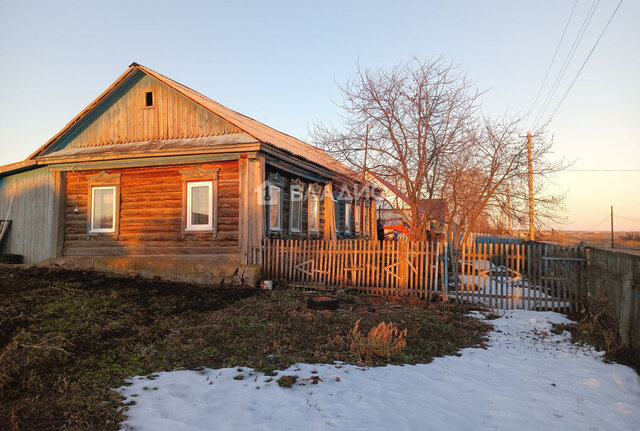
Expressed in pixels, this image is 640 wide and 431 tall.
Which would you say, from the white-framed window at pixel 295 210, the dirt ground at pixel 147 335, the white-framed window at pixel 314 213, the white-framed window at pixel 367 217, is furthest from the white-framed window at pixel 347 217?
the dirt ground at pixel 147 335

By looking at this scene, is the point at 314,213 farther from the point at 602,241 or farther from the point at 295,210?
the point at 602,241

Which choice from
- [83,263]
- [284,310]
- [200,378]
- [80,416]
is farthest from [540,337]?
[83,263]

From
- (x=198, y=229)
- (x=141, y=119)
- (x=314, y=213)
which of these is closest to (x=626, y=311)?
(x=198, y=229)

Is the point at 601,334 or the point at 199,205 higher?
the point at 199,205

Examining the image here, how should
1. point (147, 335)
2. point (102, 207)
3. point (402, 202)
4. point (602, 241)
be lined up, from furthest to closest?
1. point (602, 241)
2. point (102, 207)
3. point (402, 202)
4. point (147, 335)

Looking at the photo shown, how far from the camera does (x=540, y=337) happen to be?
26.0 feet

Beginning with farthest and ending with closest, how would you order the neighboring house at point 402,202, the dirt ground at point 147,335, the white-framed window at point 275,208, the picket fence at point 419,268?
the white-framed window at point 275,208 → the neighboring house at point 402,202 → the picket fence at point 419,268 → the dirt ground at point 147,335

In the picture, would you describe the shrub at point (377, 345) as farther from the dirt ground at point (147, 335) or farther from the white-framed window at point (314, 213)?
the white-framed window at point (314, 213)

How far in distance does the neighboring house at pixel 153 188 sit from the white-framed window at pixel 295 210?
0.64 ft

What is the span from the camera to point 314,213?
18688 millimetres

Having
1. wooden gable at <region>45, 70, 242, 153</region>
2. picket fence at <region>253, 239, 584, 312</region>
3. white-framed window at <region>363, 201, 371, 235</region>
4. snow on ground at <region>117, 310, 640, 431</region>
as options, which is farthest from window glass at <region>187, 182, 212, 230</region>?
white-framed window at <region>363, 201, 371, 235</region>

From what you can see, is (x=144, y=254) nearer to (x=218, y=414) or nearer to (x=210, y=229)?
(x=210, y=229)

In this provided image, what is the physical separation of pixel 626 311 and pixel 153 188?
12.5 m

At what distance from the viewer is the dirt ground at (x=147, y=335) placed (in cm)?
449
